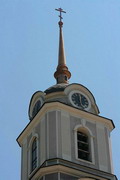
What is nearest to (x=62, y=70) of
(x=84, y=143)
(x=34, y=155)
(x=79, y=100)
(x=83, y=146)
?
(x=79, y=100)

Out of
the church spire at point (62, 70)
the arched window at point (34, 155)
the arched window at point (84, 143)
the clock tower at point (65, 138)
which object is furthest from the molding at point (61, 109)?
the church spire at point (62, 70)

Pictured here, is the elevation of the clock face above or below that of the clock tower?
above

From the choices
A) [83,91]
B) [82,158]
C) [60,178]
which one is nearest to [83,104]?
[83,91]

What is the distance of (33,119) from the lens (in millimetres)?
43281

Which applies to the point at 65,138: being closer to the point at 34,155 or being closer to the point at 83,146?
the point at 83,146

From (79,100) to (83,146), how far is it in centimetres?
334

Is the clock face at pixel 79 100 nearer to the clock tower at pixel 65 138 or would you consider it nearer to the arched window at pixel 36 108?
the clock tower at pixel 65 138

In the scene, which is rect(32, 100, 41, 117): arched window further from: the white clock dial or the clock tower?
the white clock dial

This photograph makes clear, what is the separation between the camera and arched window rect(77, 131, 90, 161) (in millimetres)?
41406

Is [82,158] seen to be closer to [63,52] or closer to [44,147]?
[44,147]

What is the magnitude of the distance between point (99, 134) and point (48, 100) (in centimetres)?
389

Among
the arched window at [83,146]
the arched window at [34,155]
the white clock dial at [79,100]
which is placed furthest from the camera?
the white clock dial at [79,100]

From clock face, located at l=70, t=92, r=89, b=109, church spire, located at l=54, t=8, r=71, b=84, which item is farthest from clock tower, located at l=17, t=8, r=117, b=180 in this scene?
church spire, located at l=54, t=8, r=71, b=84

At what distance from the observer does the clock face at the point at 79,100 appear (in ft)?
143
